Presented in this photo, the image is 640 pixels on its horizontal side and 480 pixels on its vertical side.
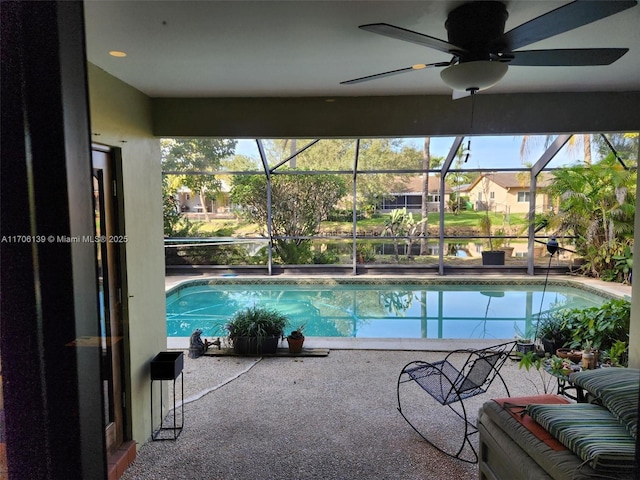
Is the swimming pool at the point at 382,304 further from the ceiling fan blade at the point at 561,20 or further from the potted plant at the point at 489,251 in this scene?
the ceiling fan blade at the point at 561,20

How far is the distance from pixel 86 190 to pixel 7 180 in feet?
0.27

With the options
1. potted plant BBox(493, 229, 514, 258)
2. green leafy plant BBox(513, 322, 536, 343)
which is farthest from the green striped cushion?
potted plant BBox(493, 229, 514, 258)

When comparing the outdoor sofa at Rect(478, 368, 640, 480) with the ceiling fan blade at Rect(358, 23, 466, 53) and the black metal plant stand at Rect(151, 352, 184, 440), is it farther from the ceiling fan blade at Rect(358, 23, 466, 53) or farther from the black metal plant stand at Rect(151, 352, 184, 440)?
the black metal plant stand at Rect(151, 352, 184, 440)

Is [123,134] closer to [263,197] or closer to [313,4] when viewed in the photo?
[313,4]

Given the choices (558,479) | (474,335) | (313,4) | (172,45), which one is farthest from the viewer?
(474,335)

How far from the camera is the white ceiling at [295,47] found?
1.71 metres

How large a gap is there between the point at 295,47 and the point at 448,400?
263cm

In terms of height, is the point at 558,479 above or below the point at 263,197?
below

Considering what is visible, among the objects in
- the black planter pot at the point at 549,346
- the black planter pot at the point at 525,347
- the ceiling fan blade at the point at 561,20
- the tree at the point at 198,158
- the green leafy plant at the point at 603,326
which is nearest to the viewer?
the ceiling fan blade at the point at 561,20

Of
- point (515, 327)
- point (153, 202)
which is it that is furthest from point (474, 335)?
point (153, 202)

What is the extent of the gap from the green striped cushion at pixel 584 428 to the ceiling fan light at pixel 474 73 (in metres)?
1.62

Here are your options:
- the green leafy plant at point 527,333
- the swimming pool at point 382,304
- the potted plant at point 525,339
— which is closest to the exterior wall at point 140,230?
the swimming pool at point 382,304

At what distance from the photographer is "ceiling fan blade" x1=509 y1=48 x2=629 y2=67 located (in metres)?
1.82

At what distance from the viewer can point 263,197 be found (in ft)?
31.4
